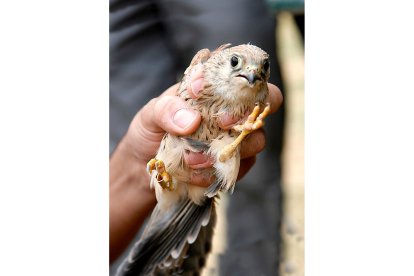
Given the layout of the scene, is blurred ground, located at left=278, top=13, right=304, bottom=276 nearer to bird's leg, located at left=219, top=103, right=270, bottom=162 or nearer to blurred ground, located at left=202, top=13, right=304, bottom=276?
blurred ground, located at left=202, top=13, right=304, bottom=276

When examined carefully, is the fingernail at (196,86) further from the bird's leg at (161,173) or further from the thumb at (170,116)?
the bird's leg at (161,173)

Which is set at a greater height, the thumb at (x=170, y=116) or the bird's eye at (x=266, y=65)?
the bird's eye at (x=266, y=65)

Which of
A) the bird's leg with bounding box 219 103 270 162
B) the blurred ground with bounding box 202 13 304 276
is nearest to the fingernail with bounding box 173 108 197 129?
the bird's leg with bounding box 219 103 270 162

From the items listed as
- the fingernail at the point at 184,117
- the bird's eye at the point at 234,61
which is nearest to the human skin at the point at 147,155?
the fingernail at the point at 184,117

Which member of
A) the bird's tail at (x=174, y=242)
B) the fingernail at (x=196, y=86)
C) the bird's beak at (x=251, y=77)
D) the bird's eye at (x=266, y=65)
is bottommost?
the bird's tail at (x=174, y=242)

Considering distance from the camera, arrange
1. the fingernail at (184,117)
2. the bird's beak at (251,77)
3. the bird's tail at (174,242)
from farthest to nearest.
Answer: the bird's tail at (174,242) → the fingernail at (184,117) → the bird's beak at (251,77)

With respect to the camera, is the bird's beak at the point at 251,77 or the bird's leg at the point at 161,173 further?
the bird's leg at the point at 161,173

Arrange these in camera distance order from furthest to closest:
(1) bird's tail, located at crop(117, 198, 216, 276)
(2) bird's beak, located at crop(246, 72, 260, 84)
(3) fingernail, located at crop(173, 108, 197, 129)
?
1. (1) bird's tail, located at crop(117, 198, 216, 276)
2. (3) fingernail, located at crop(173, 108, 197, 129)
3. (2) bird's beak, located at crop(246, 72, 260, 84)
